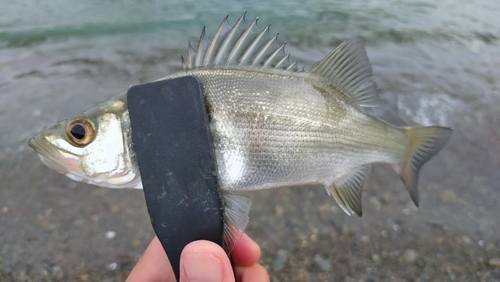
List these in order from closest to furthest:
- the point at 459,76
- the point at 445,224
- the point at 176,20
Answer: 1. the point at 445,224
2. the point at 459,76
3. the point at 176,20

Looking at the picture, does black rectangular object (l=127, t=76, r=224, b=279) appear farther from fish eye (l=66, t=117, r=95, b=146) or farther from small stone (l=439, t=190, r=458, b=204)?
small stone (l=439, t=190, r=458, b=204)

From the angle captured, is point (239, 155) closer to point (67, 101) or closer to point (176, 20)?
point (67, 101)

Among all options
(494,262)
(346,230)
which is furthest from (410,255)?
(494,262)

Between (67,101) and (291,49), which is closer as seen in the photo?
(67,101)

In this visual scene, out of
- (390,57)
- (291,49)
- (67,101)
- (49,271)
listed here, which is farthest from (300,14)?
(49,271)

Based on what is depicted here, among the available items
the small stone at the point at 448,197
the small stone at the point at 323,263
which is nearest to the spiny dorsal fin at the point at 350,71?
the small stone at the point at 323,263

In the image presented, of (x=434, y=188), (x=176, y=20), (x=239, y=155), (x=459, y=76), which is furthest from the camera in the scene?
(x=176, y=20)

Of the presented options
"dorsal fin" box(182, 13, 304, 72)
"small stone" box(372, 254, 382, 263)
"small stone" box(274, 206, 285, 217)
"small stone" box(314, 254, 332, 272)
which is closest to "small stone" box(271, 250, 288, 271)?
"small stone" box(314, 254, 332, 272)
